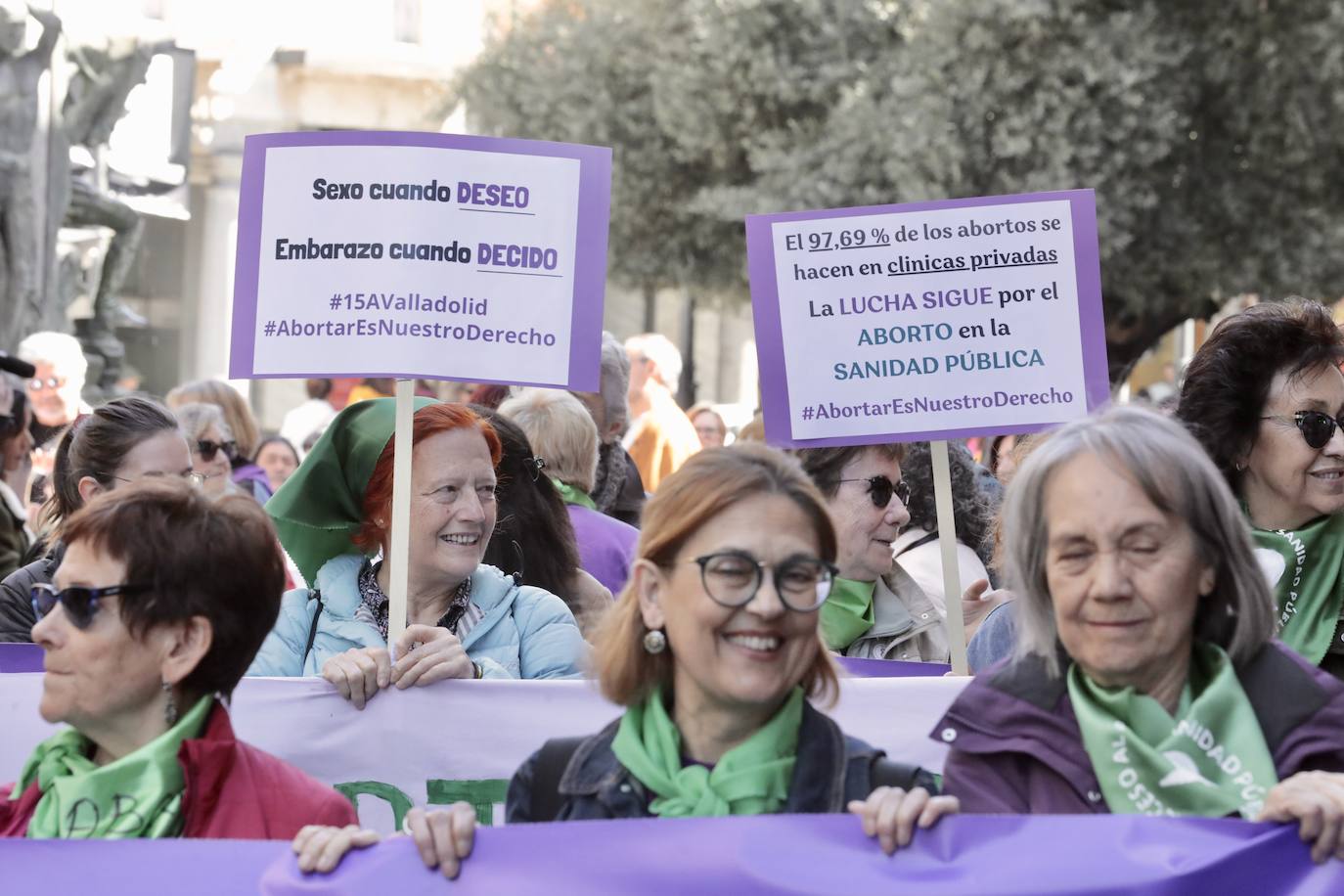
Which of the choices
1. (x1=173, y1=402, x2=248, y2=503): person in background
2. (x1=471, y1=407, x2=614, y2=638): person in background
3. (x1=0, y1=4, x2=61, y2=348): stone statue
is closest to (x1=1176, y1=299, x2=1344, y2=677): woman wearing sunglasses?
(x1=471, y1=407, x2=614, y2=638): person in background

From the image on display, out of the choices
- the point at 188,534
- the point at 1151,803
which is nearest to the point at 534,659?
the point at 188,534

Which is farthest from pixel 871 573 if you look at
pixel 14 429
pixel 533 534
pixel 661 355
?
pixel 661 355

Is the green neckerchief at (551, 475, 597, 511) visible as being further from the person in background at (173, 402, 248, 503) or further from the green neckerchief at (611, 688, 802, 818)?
the green neckerchief at (611, 688, 802, 818)

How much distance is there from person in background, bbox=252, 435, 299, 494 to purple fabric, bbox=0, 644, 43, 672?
16.9ft

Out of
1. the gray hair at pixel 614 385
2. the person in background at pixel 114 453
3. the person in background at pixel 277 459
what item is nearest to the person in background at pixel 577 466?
the gray hair at pixel 614 385

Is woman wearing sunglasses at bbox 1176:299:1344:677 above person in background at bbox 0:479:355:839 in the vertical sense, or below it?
above

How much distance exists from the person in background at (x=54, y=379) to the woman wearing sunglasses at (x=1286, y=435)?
5.33 metres

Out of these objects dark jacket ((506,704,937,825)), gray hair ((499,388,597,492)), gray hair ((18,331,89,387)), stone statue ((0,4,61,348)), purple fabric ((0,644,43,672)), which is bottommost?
dark jacket ((506,704,937,825))

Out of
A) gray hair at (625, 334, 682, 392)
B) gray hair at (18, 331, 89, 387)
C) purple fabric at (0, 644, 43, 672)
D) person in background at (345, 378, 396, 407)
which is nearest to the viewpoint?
purple fabric at (0, 644, 43, 672)

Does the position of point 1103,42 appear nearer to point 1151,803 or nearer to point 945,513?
point 945,513

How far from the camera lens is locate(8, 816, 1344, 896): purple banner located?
2811mm

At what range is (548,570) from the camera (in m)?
5.36

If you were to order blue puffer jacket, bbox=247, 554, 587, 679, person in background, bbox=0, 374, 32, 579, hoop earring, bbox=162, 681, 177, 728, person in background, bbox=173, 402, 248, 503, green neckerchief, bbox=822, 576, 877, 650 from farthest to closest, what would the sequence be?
person in background, bbox=0, 374, 32, 579 < person in background, bbox=173, 402, 248, 503 < green neckerchief, bbox=822, 576, 877, 650 < blue puffer jacket, bbox=247, 554, 587, 679 < hoop earring, bbox=162, 681, 177, 728

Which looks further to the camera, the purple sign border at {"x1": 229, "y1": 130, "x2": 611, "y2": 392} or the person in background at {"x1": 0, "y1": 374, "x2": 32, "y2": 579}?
the person in background at {"x1": 0, "y1": 374, "x2": 32, "y2": 579}
